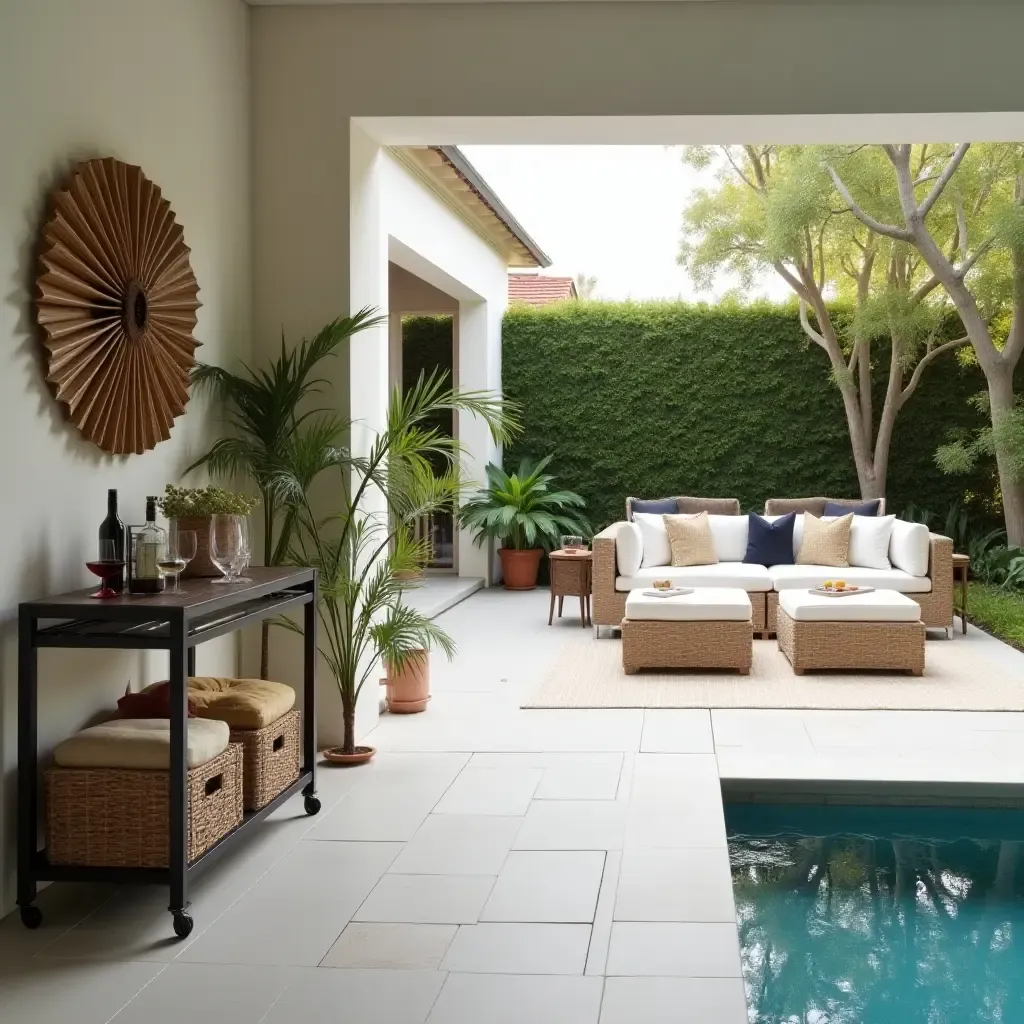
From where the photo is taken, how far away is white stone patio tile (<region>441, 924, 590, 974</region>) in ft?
11.0

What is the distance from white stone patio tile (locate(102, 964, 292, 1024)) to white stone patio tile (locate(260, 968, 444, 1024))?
5cm

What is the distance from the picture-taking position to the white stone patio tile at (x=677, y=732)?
589 centimetres

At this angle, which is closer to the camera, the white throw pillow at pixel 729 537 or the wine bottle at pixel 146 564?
the wine bottle at pixel 146 564

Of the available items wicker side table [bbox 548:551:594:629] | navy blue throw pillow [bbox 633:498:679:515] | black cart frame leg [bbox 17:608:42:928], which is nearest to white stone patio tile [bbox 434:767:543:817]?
black cart frame leg [bbox 17:608:42:928]

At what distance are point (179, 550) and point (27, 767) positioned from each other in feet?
3.01

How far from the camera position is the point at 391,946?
138 inches

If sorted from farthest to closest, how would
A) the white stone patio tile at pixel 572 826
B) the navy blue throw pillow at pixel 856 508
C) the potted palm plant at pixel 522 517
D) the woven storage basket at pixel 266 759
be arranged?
the potted palm plant at pixel 522 517, the navy blue throw pillow at pixel 856 508, the white stone patio tile at pixel 572 826, the woven storage basket at pixel 266 759

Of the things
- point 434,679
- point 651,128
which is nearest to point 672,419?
point 434,679

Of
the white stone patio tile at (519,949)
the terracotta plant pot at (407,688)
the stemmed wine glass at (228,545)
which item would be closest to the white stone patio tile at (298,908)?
the white stone patio tile at (519,949)

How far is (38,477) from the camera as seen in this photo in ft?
12.9

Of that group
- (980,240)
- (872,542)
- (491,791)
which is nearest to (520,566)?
(872,542)

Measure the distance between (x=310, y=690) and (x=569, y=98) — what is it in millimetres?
2937

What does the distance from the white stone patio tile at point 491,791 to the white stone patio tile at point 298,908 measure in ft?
1.85

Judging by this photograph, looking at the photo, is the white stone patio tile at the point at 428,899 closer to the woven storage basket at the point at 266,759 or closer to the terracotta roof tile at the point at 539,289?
the woven storage basket at the point at 266,759
